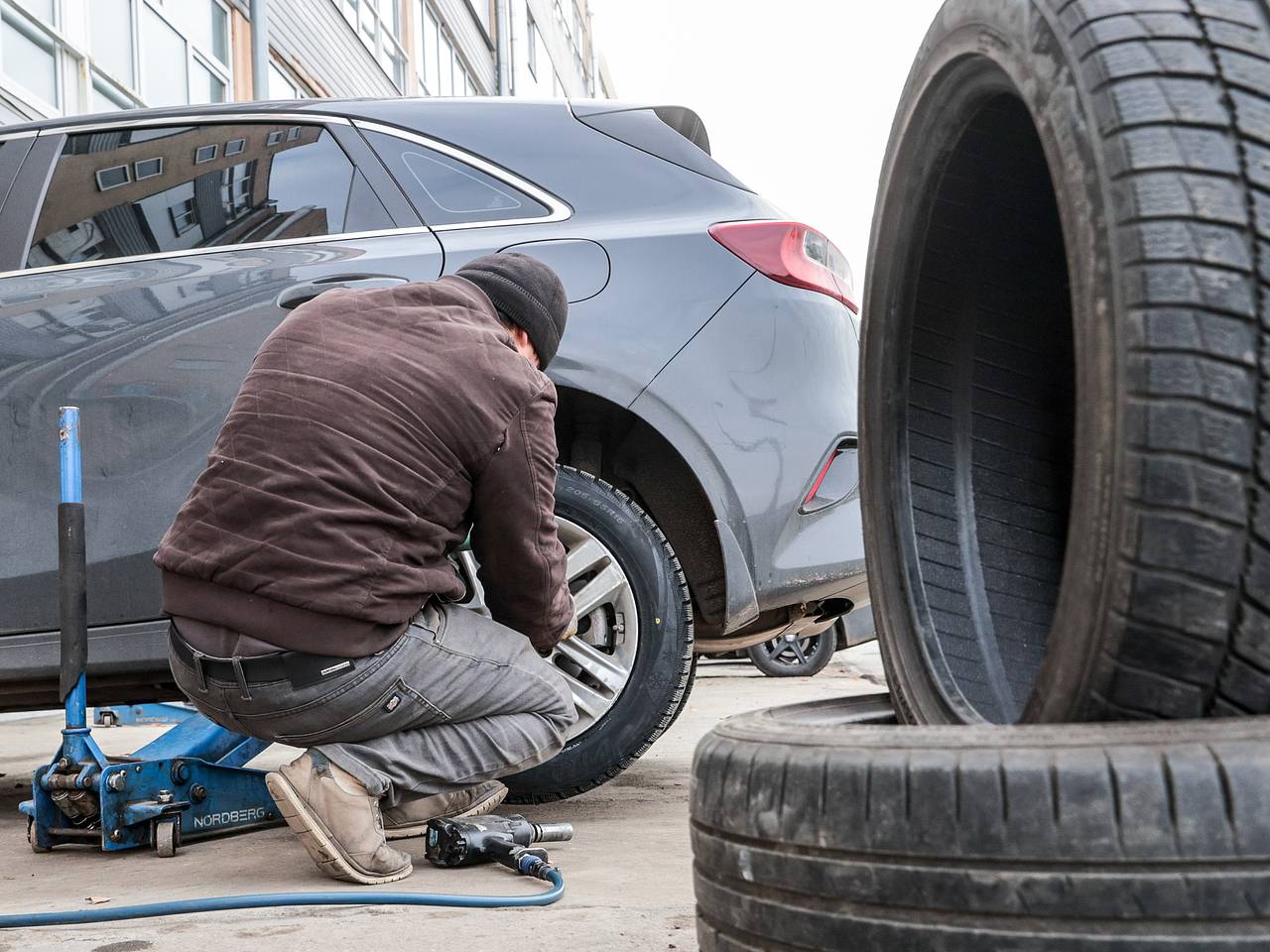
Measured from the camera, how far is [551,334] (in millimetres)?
2521

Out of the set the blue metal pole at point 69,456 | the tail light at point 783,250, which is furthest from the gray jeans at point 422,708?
the tail light at point 783,250

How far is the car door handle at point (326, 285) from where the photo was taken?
2770 mm

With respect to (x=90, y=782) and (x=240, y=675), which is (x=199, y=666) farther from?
(x=90, y=782)

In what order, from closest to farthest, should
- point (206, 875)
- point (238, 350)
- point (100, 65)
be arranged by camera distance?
point (206, 875), point (238, 350), point (100, 65)

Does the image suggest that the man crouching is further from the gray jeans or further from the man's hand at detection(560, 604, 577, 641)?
the man's hand at detection(560, 604, 577, 641)

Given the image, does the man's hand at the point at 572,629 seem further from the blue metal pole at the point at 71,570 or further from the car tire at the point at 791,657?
the car tire at the point at 791,657

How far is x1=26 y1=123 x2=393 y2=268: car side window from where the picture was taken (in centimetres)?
295

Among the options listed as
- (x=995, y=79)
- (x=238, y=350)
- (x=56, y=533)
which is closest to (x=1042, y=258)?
(x=995, y=79)

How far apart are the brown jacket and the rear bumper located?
58 cm

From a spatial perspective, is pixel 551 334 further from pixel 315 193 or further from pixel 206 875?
pixel 206 875

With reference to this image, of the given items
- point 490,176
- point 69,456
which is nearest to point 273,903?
point 69,456

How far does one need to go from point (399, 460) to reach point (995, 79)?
3.92 ft

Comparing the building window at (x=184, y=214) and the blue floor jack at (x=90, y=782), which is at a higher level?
the building window at (x=184, y=214)

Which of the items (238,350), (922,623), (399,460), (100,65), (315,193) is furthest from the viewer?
(100,65)
